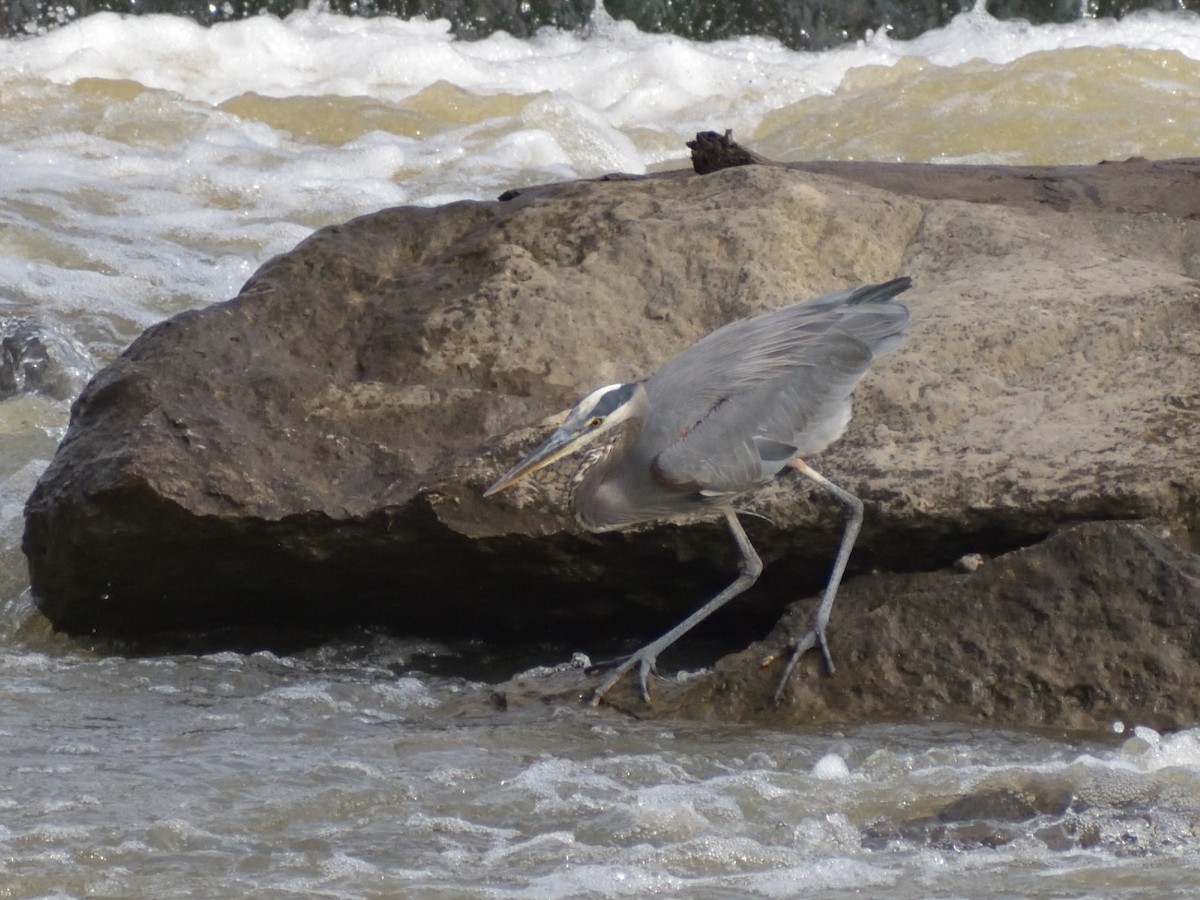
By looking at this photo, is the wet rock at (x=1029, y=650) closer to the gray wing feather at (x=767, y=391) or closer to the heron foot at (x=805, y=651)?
the heron foot at (x=805, y=651)

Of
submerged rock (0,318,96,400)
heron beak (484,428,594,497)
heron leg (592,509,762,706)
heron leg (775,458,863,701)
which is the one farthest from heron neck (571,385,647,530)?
submerged rock (0,318,96,400)

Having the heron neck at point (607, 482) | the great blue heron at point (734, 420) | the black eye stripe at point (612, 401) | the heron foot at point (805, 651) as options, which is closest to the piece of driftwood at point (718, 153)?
the great blue heron at point (734, 420)

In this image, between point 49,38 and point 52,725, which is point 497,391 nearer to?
point 52,725

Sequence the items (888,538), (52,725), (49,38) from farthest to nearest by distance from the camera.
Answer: (49,38) < (888,538) < (52,725)

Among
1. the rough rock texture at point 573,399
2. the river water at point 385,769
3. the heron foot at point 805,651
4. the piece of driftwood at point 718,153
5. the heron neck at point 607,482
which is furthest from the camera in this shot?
the piece of driftwood at point 718,153

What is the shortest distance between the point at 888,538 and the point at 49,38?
10.5 meters

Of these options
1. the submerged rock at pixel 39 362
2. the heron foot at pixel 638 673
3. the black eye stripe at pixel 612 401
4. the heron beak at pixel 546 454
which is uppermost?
the black eye stripe at pixel 612 401

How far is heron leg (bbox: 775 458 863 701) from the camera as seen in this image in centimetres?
416

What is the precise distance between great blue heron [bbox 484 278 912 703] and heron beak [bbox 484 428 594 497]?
0.04 ft

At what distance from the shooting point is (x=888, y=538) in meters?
4.59

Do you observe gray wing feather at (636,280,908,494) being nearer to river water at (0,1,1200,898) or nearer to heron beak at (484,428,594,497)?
heron beak at (484,428,594,497)

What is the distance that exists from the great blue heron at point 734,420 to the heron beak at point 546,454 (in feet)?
0.04

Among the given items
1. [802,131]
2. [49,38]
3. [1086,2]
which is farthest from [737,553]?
[1086,2]

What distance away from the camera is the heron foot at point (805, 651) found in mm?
4152
